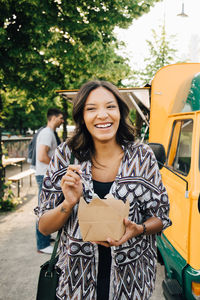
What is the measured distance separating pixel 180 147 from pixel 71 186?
230 cm

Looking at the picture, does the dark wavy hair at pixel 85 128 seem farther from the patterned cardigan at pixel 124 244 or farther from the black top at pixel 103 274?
the black top at pixel 103 274

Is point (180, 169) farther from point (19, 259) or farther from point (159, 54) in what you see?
point (159, 54)

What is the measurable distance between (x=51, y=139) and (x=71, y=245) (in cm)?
280

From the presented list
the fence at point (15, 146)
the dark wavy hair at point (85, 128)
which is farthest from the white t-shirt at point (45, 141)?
the fence at point (15, 146)

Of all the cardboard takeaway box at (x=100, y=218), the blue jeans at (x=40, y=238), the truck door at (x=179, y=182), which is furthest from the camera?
the blue jeans at (x=40, y=238)

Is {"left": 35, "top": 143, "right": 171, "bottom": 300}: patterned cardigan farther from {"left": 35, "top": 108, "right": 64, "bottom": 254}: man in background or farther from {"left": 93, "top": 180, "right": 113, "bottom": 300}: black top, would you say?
{"left": 35, "top": 108, "right": 64, "bottom": 254}: man in background

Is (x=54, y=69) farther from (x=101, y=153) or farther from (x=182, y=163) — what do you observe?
(x=101, y=153)

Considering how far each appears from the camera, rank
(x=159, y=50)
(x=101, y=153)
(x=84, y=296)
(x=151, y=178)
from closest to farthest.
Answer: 1. (x=84, y=296)
2. (x=151, y=178)
3. (x=101, y=153)
4. (x=159, y=50)

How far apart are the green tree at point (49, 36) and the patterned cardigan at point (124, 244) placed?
4.42 m

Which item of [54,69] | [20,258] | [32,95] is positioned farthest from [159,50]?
[20,258]

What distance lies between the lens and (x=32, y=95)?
6488 mm

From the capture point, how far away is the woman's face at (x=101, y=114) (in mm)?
1730

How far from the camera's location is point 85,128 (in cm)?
197

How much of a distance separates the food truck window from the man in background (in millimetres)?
1833
